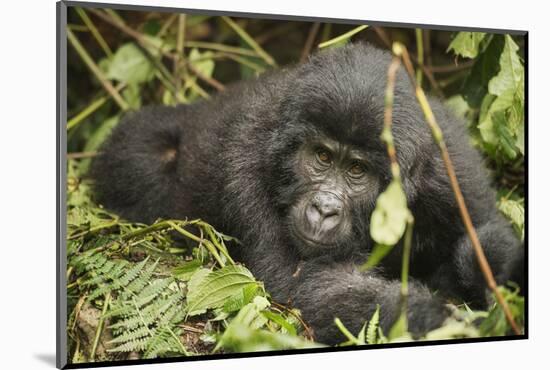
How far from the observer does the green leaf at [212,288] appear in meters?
4.14

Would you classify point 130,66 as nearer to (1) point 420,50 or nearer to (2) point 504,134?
(1) point 420,50

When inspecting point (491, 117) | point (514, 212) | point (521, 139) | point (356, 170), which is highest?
point (491, 117)

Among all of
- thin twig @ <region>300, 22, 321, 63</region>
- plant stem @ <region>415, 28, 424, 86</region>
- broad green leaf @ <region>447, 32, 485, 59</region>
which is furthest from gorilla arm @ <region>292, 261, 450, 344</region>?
thin twig @ <region>300, 22, 321, 63</region>

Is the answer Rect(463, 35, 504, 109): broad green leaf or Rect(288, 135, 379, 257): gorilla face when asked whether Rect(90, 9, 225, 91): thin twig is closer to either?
Rect(463, 35, 504, 109): broad green leaf

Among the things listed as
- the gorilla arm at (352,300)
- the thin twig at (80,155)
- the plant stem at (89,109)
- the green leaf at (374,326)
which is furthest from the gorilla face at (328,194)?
the plant stem at (89,109)

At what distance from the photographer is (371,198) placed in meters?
4.35

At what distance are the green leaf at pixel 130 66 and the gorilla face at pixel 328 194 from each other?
8.21 ft

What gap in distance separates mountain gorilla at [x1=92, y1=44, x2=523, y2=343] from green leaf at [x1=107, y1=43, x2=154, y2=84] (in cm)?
169

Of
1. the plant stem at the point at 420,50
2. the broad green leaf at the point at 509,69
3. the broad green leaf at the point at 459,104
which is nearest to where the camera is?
the broad green leaf at the point at 509,69

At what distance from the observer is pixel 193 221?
4.63 m

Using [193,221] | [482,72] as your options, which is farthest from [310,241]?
[482,72]

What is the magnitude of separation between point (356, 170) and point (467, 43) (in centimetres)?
142

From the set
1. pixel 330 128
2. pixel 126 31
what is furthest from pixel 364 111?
pixel 126 31

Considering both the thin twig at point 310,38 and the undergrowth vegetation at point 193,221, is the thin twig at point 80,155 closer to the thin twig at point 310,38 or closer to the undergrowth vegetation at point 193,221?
the undergrowth vegetation at point 193,221
